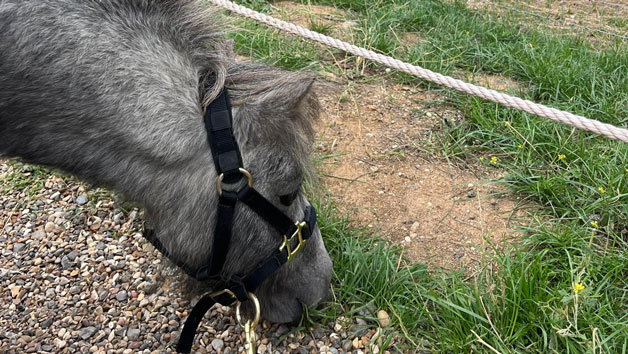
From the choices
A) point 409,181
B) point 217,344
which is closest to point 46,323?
point 217,344

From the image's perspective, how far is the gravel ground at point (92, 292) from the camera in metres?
2.52

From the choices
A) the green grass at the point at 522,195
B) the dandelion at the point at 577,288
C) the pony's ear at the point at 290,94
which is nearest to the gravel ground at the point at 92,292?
the green grass at the point at 522,195

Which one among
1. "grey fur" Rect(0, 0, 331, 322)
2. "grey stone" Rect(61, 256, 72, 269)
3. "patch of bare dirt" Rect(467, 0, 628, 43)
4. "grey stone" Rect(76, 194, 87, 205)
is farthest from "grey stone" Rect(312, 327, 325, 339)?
"patch of bare dirt" Rect(467, 0, 628, 43)

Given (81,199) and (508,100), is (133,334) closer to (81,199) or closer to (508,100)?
(81,199)

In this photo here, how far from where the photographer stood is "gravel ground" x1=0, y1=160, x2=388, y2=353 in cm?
252

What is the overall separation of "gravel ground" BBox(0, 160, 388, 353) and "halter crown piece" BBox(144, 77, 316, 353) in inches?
13.2

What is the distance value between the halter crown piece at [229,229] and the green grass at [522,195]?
524mm

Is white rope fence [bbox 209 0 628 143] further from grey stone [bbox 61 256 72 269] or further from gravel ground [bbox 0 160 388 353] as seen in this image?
grey stone [bbox 61 256 72 269]

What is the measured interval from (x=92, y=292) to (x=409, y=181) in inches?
72.9

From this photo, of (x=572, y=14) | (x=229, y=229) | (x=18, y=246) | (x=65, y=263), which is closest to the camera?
(x=229, y=229)

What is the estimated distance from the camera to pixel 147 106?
68.2 inches

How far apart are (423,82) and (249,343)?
2.72m

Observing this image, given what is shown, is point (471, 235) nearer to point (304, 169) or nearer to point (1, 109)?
point (304, 169)

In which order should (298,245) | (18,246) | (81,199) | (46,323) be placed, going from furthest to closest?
(81,199), (18,246), (46,323), (298,245)
